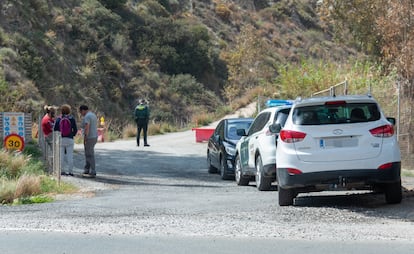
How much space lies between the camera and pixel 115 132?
4056 centimetres

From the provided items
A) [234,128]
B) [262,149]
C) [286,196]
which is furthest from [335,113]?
[234,128]

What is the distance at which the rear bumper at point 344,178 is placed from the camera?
12547 mm

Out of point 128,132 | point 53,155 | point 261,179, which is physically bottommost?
point 261,179

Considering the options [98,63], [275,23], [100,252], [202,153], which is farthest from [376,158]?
[275,23]

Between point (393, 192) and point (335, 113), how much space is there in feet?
5.10

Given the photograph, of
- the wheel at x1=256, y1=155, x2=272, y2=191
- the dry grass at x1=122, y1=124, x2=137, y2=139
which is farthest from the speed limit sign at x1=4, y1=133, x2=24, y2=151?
the dry grass at x1=122, y1=124, x2=137, y2=139

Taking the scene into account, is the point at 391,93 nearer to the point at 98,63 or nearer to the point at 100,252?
the point at 100,252

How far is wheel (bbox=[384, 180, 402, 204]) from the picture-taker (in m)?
12.9

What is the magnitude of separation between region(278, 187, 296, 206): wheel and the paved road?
0.53ft

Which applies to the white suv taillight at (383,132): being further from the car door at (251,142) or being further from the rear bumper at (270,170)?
the car door at (251,142)

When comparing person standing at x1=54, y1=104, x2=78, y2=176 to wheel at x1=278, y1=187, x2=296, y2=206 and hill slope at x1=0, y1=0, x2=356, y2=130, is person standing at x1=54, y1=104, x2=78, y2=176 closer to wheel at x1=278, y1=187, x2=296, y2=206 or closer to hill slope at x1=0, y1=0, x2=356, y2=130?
wheel at x1=278, y1=187, x2=296, y2=206

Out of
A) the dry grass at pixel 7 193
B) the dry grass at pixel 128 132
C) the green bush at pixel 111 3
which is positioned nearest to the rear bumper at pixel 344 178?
the dry grass at pixel 7 193

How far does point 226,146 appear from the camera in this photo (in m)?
20.6

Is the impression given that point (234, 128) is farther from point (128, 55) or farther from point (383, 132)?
point (128, 55)
